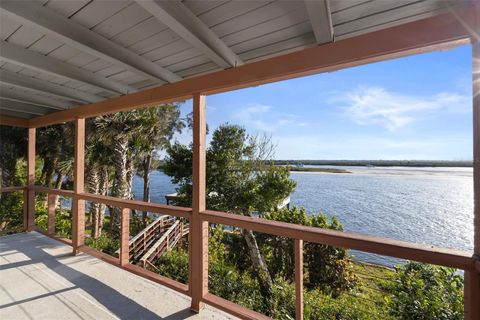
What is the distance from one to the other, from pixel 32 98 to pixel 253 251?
8376 millimetres

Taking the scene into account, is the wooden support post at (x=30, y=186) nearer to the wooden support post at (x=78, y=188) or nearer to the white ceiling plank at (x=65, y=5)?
Result: the wooden support post at (x=78, y=188)

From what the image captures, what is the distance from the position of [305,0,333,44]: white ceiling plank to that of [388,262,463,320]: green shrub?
3279 mm

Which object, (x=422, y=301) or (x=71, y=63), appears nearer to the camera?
(x=71, y=63)

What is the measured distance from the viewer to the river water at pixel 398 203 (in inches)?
369

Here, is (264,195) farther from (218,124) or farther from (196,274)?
(196,274)

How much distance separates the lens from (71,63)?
100 inches

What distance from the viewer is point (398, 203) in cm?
1424

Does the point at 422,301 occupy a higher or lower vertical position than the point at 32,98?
lower

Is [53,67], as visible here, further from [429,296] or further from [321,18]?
[429,296]

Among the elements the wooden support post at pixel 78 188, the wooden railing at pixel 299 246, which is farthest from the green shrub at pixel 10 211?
the wooden railing at pixel 299 246

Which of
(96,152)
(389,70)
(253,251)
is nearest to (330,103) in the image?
(389,70)

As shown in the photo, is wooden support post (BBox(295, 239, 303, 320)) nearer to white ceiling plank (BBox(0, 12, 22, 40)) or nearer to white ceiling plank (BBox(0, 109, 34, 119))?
white ceiling plank (BBox(0, 12, 22, 40))

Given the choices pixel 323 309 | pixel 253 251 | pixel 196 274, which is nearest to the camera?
pixel 196 274

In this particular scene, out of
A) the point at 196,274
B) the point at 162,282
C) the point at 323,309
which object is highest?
the point at 196,274
